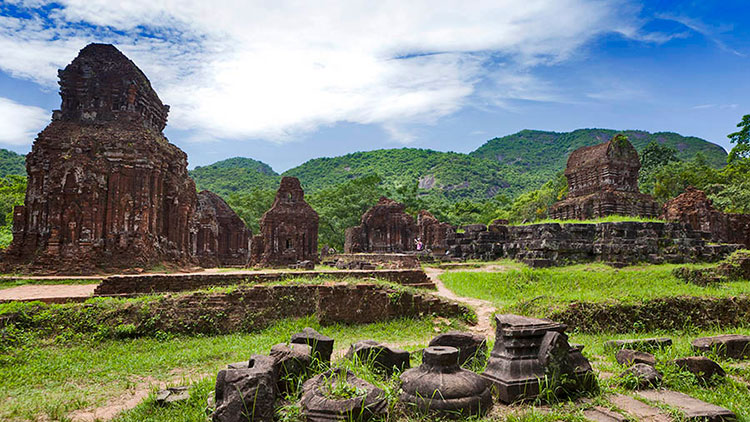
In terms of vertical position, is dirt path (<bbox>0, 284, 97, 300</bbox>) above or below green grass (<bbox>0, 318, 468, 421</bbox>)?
above

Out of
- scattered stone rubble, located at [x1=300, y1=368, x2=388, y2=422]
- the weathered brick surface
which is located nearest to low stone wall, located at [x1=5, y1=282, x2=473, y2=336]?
the weathered brick surface

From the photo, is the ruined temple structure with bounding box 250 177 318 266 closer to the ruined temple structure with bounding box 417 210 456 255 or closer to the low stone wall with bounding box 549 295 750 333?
the ruined temple structure with bounding box 417 210 456 255

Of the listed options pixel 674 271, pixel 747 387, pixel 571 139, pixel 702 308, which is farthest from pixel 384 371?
pixel 571 139

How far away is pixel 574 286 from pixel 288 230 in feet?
50.3

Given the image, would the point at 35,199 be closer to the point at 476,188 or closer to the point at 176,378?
the point at 176,378

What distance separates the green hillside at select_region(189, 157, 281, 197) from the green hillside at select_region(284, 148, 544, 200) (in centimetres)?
787

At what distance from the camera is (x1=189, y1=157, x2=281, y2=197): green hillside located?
68856mm

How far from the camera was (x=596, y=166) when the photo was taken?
18.1 meters

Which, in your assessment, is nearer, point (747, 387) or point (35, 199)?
point (747, 387)

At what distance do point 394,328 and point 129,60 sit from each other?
15995mm

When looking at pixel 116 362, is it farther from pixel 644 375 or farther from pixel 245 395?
pixel 644 375

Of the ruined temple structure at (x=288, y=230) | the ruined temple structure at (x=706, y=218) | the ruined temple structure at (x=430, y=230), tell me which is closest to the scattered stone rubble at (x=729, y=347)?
the ruined temple structure at (x=706, y=218)

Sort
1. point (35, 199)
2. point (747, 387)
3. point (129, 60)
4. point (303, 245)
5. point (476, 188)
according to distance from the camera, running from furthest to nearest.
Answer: point (476, 188) → point (303, 245) → point (129, 60) → point (35, 199) → point (747, 387)

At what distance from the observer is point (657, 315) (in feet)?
26.2
